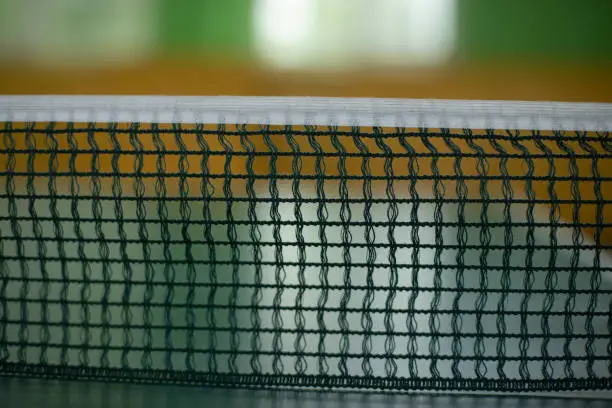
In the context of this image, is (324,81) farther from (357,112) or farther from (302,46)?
(357,112)

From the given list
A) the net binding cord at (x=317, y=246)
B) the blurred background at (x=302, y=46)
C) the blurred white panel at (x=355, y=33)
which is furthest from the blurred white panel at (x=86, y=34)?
the net binding cord at (x=317, y=246)

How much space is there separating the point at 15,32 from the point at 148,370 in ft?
11.3

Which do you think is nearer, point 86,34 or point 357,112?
point 357,112

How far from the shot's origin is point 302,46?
385 cm

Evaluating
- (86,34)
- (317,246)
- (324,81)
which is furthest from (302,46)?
(317,246)

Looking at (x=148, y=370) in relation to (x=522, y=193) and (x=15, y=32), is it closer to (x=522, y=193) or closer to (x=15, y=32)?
(x=522, y=193)

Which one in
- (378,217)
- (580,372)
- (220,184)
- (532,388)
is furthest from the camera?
(220,184)

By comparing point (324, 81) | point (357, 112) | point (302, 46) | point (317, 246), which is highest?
point (302, 46)

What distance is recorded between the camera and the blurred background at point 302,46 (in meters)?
3.68

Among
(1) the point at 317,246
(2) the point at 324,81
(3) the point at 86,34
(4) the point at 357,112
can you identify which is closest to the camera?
(4) the point at 357,112

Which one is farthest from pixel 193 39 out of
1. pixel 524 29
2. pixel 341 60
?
pixel 524 29

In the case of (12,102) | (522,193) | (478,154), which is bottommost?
(478,154)

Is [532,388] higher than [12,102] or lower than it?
lower

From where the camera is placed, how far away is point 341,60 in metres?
3.82
